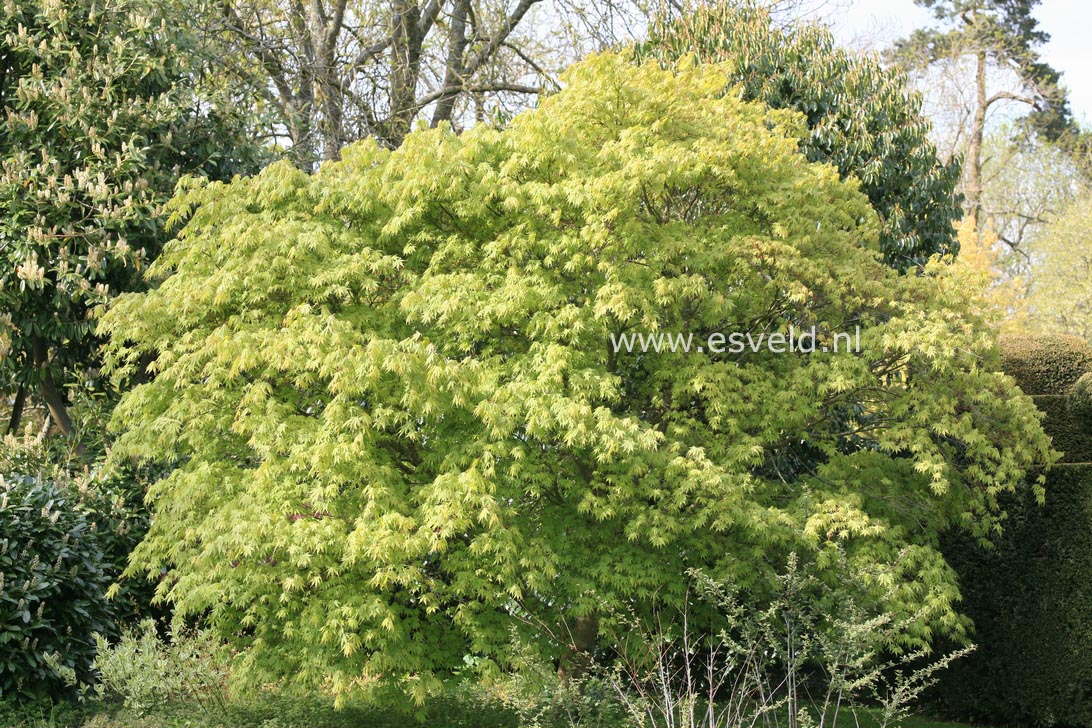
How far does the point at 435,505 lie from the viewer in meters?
7.91

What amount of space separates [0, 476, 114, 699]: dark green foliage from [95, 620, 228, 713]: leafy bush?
0.43 m

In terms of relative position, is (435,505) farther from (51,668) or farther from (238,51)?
(238,51)

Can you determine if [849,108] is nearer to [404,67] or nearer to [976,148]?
[404,67]

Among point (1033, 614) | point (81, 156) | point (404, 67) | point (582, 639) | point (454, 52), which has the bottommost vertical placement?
point (1033, 614)

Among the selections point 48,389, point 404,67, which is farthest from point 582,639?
point 404,67

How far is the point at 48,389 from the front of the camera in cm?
1294

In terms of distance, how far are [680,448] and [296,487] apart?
11.5ft

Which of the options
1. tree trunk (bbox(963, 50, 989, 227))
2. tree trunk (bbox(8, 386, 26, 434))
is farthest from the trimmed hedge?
tree trunk (bbox(963, 50, 989, 227))

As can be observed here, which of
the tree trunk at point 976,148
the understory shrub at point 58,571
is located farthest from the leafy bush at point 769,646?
the tree trunk at point 976,148

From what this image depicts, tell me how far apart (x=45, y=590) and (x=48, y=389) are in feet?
13.0

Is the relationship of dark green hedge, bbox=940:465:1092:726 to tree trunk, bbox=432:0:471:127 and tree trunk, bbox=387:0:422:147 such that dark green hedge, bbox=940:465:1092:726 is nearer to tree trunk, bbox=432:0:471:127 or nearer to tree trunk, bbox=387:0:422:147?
tree trunk, bbox=387:0:422:147

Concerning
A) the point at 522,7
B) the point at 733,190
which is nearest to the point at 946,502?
the point at 733,190

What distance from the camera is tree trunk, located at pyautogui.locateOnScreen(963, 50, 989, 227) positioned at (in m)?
28.4

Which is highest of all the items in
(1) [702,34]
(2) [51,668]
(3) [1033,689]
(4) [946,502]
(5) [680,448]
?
(1) [702,34]
